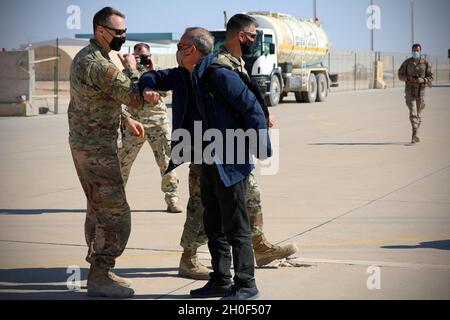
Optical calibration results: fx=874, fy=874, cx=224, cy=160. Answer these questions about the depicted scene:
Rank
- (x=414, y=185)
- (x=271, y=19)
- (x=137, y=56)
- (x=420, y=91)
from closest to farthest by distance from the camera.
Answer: (x=137, y=56), (x=414, y=185), (x=420, y=91), (x=271, y=19)

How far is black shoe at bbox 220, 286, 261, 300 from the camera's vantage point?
5.87 m

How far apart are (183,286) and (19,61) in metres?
21.9

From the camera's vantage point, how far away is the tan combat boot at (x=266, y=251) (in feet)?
22.3

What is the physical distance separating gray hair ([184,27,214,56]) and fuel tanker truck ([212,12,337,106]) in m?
23.0

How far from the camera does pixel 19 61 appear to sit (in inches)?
1064

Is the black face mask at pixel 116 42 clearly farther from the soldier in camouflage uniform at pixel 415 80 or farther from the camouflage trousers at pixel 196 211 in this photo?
the soldier in camouflage uniform at pixel 415 80

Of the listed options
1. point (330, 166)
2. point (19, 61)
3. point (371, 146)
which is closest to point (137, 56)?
point (330, 166)

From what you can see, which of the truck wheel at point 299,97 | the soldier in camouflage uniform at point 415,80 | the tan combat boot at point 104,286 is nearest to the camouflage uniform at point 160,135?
the tan combat boot at point 104,286

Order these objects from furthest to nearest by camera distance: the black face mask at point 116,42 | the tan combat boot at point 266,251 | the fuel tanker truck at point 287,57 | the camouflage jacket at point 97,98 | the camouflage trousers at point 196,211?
the fuel tanker truck at point 287,57 → the tan combat boot at point 266,251 → the camouflage trousers at point 196,211 → the black face mask at point 116,42 → the camouflage jacket at point 97,98

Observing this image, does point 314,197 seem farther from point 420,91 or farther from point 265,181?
point 420,91

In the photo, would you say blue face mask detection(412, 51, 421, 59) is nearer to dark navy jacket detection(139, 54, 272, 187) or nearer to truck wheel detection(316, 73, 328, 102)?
dark navy jacket detection(139, 54, 272, 187)

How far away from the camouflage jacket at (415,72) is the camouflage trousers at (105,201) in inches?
447

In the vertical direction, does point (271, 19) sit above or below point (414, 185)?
above

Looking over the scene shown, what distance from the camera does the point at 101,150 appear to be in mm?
6078
